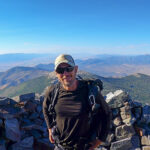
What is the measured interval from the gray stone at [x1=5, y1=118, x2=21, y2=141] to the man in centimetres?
474

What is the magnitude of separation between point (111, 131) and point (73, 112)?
20.4 feet

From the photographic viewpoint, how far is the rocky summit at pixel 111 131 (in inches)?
371

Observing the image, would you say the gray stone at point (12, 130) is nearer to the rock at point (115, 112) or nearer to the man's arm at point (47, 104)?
the man's arm at point (47, 104)

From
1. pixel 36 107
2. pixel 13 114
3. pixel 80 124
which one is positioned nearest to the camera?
pixel 80 124

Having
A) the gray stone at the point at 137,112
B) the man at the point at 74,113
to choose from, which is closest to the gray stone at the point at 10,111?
the man at the point at 74,113

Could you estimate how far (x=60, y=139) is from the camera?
5.75 metres

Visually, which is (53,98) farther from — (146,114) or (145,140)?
(146,114)

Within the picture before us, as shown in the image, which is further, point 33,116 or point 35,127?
point 33,116

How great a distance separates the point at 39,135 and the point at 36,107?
250 cm

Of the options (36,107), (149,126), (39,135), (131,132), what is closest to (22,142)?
(39,135)

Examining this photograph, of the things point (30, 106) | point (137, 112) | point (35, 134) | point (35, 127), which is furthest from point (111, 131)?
point (30, 106)

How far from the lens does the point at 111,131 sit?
410 inches

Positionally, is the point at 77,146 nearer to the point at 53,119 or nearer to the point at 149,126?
the point at 53,119

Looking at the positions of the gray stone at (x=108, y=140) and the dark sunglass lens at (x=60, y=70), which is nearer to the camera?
the dark sunglass lens at (x=60, y=70)
